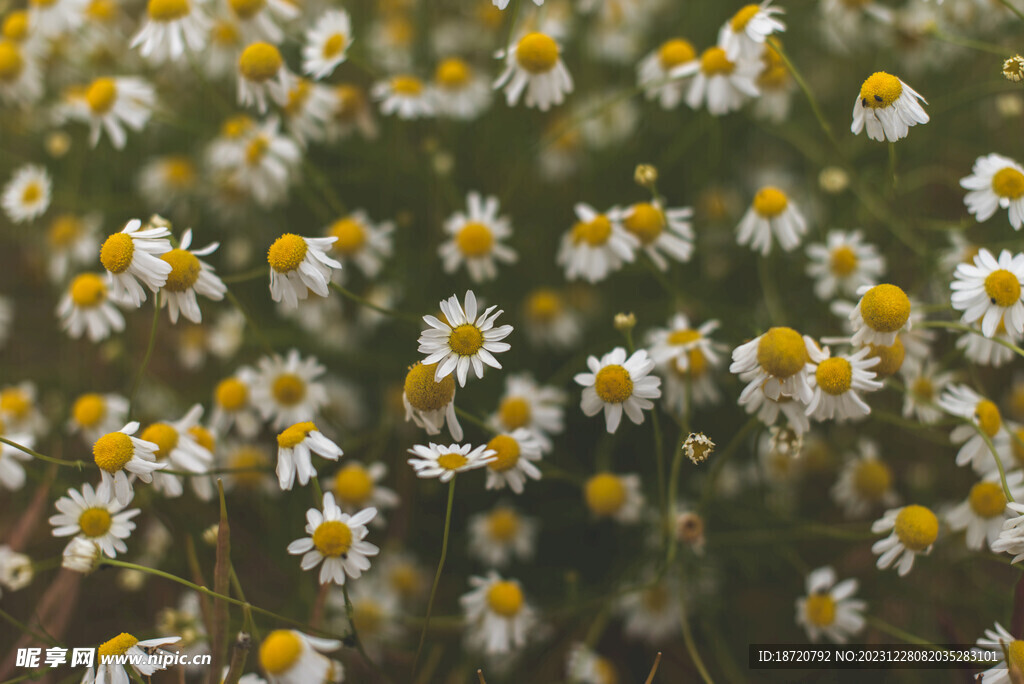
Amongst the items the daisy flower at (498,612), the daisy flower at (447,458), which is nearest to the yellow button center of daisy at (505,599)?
the daisy flower at (498,612)

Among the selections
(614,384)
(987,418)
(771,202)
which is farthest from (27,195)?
(987,418)

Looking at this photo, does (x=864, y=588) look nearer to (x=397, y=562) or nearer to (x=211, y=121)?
(x=397, y=562)

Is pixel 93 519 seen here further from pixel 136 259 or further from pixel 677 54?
pixel 677 54

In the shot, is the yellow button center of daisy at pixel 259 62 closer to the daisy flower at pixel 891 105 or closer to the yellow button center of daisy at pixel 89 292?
the yellow button center of daisy at pixel 89 292

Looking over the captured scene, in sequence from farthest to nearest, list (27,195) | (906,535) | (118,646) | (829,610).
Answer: (27,195)
(829,610)
(906,535)
(118,646)

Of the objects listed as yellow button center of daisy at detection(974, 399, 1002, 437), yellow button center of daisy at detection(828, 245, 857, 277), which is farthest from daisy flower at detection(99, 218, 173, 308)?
yellow button center of daisy at detection(974, 399, 1002, 437)
